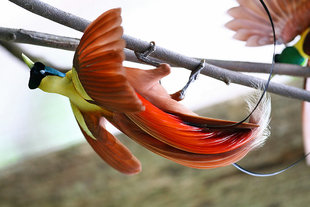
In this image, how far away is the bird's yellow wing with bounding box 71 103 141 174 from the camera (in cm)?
35

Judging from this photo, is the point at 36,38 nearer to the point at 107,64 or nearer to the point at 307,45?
the point at 107,64

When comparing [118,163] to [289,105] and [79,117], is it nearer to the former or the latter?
[79,117]

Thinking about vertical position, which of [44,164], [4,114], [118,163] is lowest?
[44,164]

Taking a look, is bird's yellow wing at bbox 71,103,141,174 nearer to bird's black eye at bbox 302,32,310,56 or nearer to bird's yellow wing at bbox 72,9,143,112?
bird's yellow wing at bbox 72,9,143,112

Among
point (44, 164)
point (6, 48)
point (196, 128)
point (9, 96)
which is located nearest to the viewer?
point (196, 128)

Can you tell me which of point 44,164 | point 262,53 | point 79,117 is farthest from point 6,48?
point 44,164

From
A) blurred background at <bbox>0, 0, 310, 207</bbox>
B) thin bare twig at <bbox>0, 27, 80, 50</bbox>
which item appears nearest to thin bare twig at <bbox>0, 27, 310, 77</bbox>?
thin bare twig at <bbox>0, 27, 80, 50</bbox>

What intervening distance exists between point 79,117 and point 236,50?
15cm

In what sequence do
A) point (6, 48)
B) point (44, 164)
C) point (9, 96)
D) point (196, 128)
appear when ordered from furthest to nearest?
1. point (44, 164)
2. point (9, 96)
3. point (6, 48)
4. point (196, 128)

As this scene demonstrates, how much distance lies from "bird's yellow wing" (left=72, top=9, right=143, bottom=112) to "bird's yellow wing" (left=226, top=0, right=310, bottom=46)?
161mm

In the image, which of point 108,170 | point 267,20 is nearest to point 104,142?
point 267,20

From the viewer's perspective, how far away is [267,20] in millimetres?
423

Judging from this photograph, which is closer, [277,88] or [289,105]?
[277,88]

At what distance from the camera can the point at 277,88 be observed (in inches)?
16.5
